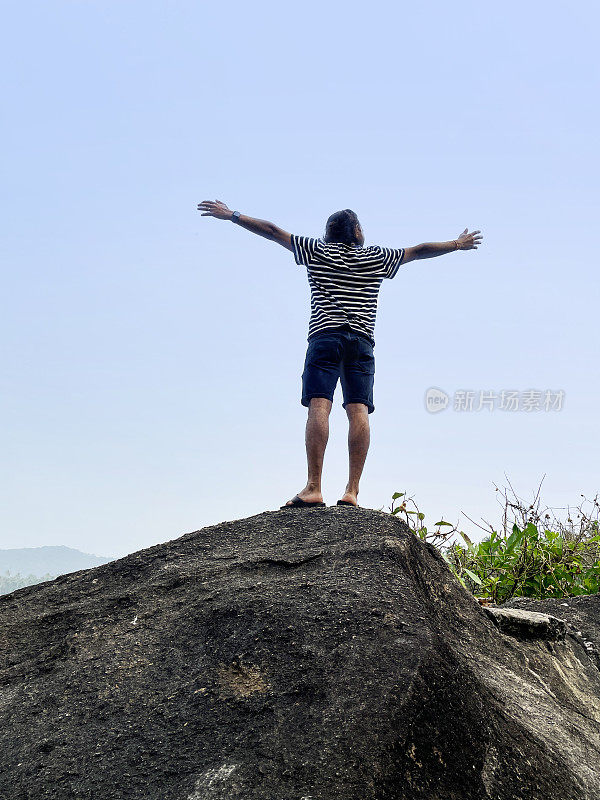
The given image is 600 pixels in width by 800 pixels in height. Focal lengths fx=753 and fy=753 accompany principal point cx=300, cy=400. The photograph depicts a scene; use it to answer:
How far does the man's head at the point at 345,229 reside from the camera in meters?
4.97

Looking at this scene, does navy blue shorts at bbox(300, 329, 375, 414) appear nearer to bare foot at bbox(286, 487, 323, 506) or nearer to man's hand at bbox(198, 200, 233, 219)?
bare foot at bbox(286, 487, 323, 506)

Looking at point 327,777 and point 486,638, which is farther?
point 486,638

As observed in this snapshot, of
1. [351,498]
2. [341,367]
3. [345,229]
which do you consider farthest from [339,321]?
[351,498]

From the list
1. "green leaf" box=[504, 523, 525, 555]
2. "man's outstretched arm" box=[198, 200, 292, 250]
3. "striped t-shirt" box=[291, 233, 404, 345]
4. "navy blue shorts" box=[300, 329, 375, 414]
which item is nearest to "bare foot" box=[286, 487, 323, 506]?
"navy blue shorts" box=[300, 329, 375, 414]

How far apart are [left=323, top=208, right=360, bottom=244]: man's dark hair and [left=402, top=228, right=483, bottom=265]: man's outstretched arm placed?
38 centimetres

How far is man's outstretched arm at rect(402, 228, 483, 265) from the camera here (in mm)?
5059

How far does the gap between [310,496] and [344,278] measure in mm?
1406

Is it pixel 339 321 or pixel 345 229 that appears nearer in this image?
pixel 339 321

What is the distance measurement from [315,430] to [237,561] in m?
1.18

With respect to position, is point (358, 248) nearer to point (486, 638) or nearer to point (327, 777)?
point (486, 638)

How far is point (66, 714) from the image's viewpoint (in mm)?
2814

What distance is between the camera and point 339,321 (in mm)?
4609

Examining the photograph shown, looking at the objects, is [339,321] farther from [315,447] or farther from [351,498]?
[351,498]

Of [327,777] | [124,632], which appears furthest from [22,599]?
[327,777]
